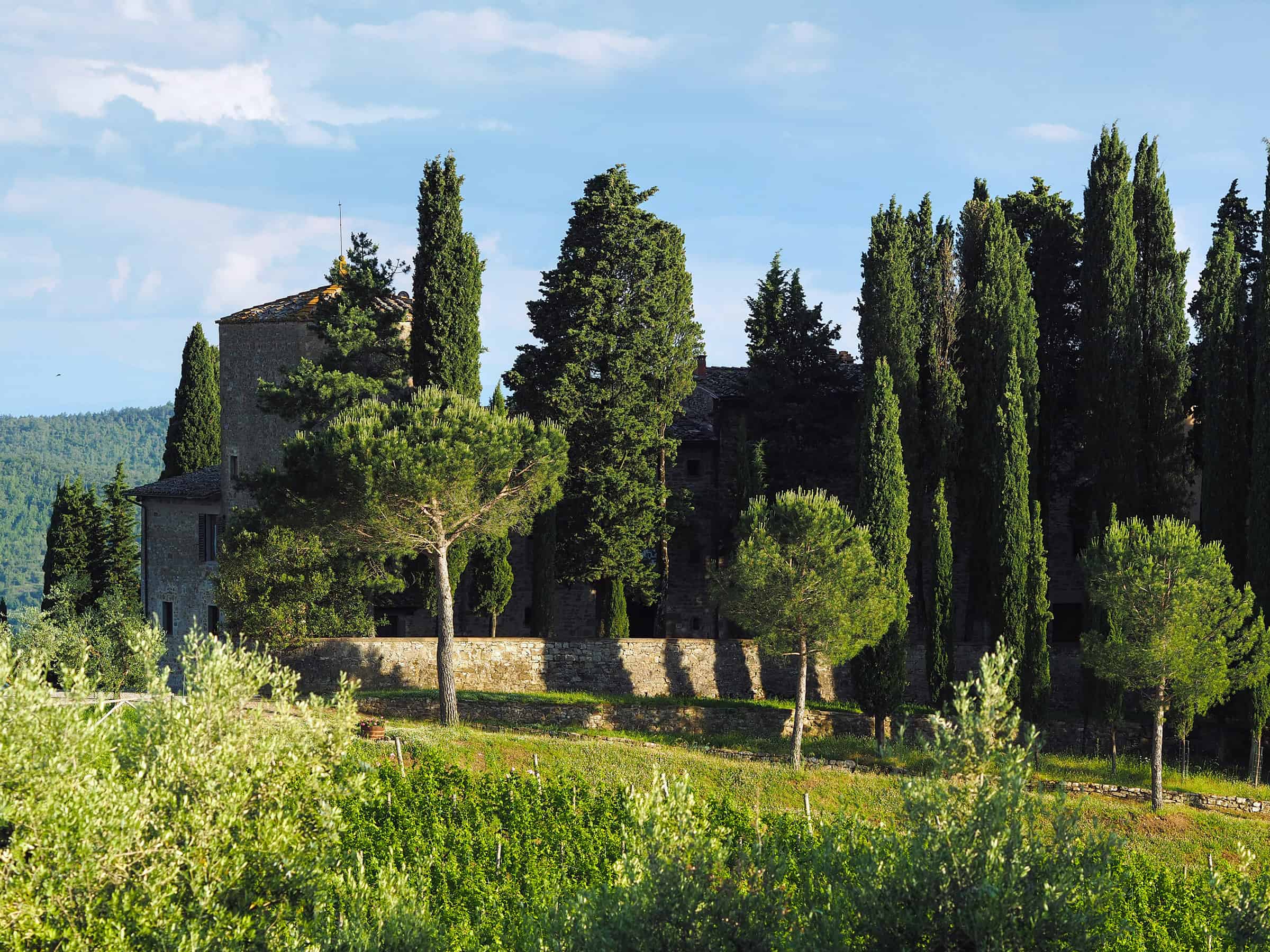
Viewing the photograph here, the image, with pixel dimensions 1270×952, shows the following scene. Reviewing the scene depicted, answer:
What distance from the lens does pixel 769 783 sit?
2791cm

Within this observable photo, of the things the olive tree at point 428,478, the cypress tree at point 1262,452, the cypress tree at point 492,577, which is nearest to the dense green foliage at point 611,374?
the cypress tree at point 492,577

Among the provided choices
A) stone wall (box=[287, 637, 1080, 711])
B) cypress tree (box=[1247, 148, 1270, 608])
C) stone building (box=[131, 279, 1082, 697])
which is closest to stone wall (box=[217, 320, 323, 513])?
stone building (box=[131, 279, 1082, 697])

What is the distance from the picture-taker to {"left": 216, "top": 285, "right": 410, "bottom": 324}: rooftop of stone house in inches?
1433

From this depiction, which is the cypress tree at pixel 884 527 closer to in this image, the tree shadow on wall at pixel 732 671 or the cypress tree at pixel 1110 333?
the tree shadow on wall at pixel 732 671

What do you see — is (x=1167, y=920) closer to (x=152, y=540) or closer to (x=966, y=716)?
(x=966, y=716)

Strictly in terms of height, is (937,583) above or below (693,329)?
below

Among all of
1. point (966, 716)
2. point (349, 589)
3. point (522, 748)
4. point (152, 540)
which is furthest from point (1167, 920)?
point (152, 540)

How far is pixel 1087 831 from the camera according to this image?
25.1 metres

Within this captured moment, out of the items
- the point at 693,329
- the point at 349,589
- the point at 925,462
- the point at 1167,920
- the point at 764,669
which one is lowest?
the point at 1167,920

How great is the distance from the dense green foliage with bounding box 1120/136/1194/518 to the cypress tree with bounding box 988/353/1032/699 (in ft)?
12.0

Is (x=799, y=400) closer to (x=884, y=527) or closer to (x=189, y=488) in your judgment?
(x=884, y=527)

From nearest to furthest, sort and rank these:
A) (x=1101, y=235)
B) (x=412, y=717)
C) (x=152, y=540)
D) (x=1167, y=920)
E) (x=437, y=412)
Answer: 1. (x=1167, y=920)
2. (x=437, y=412)
3. (x=412, y=717)
4. (x=1101, y=235)
5. (x=152, y=540)

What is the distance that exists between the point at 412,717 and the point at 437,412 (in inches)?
329

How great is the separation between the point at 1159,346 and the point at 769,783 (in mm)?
19048
